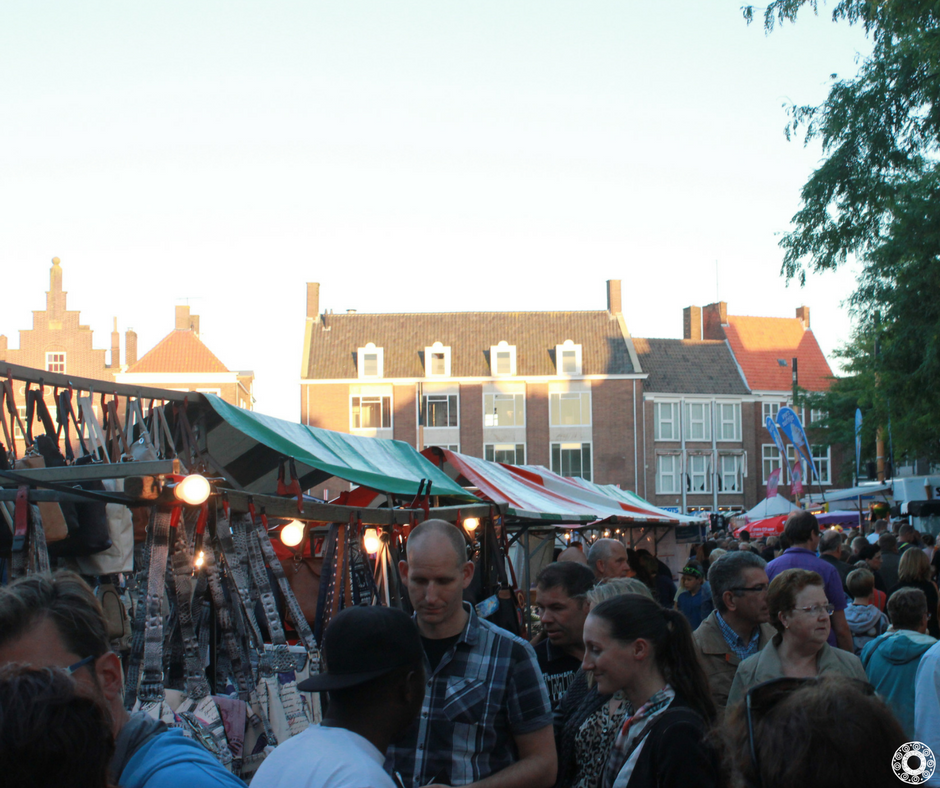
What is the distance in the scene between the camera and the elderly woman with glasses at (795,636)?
12.7ft

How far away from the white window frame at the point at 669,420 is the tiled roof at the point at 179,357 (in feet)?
67.9

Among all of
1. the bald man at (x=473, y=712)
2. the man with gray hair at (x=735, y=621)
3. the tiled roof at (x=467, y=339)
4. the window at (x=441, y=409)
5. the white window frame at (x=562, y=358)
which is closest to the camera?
the bald man at (x=473, y=712)

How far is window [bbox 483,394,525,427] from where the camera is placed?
45906mm

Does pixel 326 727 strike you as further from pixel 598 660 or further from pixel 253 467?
pixel 253 467

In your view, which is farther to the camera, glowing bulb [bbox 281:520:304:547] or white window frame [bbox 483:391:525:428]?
white window frame [bbox 483:391:525:428]

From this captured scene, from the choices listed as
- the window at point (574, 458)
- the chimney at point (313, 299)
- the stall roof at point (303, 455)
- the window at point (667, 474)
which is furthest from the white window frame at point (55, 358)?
the stall roof at point (303, 455)

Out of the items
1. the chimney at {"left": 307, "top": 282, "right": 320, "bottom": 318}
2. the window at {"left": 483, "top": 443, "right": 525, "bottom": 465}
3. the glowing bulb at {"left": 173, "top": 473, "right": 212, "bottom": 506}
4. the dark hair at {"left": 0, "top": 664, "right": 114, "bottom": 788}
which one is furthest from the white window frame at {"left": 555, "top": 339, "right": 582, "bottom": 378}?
the dark hair at {"left": 0, "top": 664, "right": 114, "bottom": 788}

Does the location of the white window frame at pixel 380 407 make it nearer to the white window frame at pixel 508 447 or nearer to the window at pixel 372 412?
the window at pixel 372 412

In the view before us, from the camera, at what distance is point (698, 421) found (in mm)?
48156

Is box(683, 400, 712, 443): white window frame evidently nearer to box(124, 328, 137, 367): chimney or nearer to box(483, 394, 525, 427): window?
box(483, 394, 525, 427): window

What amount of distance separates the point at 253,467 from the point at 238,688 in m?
2.74

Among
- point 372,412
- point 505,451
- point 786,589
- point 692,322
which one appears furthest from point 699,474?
point 786,589

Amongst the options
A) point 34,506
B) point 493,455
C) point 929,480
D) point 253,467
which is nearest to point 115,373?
point 493,455

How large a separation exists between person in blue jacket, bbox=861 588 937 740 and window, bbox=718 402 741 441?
148ft
